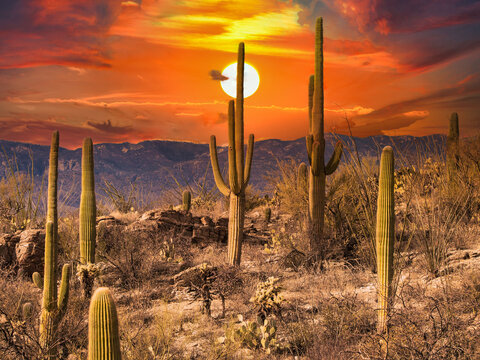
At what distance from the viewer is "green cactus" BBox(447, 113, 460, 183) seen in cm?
949

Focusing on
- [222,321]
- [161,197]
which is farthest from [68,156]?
[222,321]

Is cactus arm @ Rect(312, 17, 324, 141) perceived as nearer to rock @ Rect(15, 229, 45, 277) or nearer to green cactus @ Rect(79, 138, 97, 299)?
green cactus @ Rect(79, 138, 97, 299)

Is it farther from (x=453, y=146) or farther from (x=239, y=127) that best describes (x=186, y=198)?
(x=453, y=146)

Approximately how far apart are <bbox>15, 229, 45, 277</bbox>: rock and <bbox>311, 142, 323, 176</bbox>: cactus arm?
250 inches

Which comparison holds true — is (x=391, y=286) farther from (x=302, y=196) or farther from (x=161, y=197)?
(x=161, y=197)

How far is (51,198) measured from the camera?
251 inches

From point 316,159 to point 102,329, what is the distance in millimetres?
6146

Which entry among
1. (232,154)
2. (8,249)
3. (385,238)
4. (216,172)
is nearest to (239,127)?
(232,154)

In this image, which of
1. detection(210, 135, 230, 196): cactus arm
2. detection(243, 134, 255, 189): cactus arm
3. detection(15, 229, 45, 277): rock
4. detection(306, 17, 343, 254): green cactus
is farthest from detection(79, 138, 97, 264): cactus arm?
detection(306, 17, 343, 254): green cactus

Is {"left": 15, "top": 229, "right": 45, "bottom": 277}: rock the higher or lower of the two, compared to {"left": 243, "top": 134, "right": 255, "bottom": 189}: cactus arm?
lower

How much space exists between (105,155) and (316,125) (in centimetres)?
16824

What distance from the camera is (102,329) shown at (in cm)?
326

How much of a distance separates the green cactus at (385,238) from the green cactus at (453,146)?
558cm

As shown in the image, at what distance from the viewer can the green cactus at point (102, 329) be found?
10.7ft
